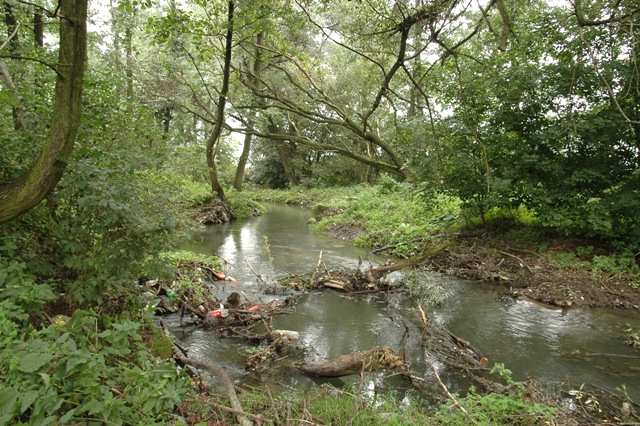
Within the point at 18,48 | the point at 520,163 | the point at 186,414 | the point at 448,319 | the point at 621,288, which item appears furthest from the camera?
the point at 520,163

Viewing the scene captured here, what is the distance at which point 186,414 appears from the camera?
3014 mm

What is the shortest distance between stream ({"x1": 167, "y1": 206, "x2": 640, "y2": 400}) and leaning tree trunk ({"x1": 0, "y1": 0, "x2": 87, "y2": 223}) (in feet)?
8.93

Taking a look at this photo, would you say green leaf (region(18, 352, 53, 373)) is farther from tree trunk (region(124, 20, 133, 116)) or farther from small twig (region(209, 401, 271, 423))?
tree trunk (region(124, 20, 133, 116))

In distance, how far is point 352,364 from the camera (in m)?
4.54

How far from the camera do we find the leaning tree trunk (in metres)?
3.35

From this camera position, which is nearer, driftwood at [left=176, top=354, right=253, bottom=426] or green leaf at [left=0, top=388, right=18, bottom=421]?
green leaf at [left=0, top=388, right=18, bottom=421]

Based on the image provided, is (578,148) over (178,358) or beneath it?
over

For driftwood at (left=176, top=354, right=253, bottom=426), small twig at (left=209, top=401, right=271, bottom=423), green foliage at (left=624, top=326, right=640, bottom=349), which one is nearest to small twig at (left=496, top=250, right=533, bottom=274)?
green foliage at (left=624, top=326, right=640, bottom=349)

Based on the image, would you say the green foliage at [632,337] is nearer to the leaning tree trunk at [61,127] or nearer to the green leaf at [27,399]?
the green leaf at [27,399]

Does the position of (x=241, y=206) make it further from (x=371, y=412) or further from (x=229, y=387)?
(x=371, y=412)

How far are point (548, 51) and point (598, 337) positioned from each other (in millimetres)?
5880

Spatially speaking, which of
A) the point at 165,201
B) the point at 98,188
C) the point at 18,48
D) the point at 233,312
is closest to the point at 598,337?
the point at 233,312

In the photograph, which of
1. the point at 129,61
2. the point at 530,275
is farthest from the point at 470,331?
the point at 129,61

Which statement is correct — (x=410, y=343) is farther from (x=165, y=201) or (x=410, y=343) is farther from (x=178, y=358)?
(x=165, y=201)
